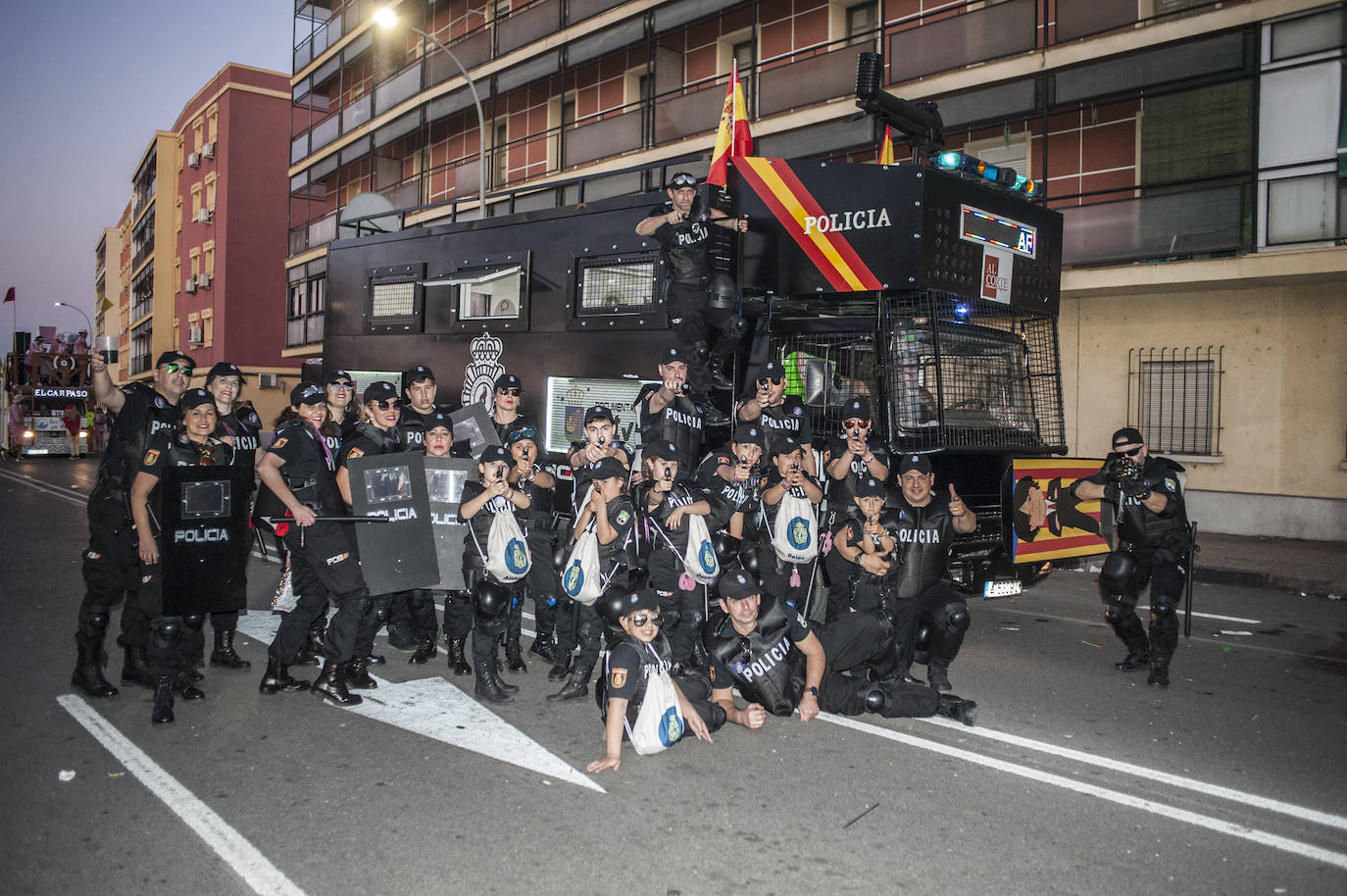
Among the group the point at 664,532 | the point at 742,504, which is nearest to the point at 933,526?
the point at 742,504

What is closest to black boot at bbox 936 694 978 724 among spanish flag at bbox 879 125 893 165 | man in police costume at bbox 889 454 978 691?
man in police costume at bbox 889 454 978 691

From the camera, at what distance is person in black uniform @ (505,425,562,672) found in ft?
20.1

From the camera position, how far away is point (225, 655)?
20.6ft

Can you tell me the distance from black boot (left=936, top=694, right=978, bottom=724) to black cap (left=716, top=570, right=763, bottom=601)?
1.25 metres

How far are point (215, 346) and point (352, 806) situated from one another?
3984 cm

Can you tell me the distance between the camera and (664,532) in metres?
5.67

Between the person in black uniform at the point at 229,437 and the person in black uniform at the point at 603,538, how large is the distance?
2051mm

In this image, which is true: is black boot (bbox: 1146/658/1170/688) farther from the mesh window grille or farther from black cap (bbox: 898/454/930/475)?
the mesh window grille

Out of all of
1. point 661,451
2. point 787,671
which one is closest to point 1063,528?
point 787,671

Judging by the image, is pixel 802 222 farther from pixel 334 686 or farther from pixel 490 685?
pixel 334 686

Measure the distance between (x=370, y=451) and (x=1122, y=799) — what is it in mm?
4487

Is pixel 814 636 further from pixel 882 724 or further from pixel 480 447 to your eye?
pixel 480 447

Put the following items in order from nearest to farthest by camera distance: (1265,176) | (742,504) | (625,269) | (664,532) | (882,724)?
1. (882,724)
2. (664,532)
3. (742,504)
4. (625,269)
5. (1265,176)

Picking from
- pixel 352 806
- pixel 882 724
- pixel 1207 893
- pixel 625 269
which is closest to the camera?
pixel 1207 893
